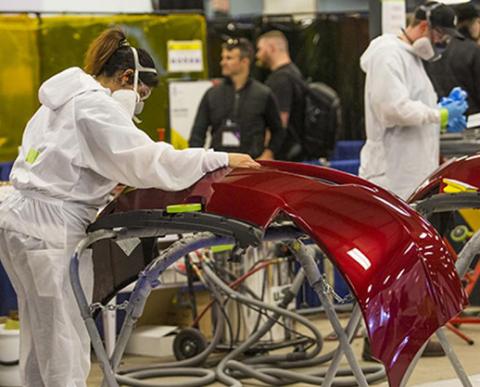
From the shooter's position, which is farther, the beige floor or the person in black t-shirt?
the person in black t-shirt

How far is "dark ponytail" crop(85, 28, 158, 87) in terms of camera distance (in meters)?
4.95

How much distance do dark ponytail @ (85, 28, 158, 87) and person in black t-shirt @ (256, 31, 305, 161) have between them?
5802mm

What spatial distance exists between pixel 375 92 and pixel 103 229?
287cm

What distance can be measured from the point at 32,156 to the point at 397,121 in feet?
9.07

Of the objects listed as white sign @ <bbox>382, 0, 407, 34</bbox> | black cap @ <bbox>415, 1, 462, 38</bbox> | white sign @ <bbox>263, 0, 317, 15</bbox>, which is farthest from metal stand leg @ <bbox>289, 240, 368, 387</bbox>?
white sign @ <bbox>263, 0, 317, 15</bbox>

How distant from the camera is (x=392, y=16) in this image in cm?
844

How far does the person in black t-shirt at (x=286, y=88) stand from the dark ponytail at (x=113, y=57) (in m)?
5.80

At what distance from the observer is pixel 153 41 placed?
33.4 ft

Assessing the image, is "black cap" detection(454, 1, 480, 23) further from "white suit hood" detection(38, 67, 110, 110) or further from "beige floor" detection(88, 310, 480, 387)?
"white suit hood" detection(38, 67, 110, 110)

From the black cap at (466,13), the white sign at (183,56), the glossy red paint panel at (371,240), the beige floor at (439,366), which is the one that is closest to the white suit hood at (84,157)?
the glossy red paint panel at (371,240)

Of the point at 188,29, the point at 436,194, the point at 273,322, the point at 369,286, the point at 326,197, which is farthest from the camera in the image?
the point at 188,29

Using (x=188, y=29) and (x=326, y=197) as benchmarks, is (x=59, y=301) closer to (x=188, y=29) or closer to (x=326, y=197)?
(x=326, y=197)

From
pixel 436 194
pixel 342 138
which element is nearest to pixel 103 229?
pixel 436 194

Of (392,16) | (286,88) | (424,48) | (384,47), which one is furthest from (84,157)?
(286,88)
